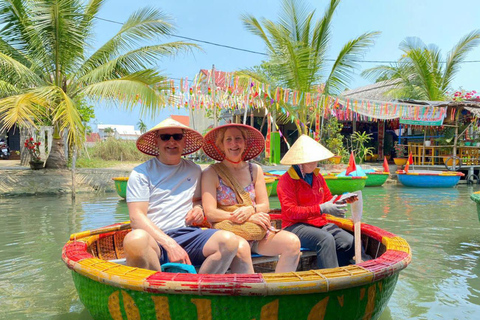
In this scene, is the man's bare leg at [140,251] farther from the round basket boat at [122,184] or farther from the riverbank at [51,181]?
the riverbank at [51,181]

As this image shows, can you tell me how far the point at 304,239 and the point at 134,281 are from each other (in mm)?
1442

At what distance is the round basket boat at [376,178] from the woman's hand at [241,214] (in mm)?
10294

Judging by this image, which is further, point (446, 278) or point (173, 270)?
point (446, 278)

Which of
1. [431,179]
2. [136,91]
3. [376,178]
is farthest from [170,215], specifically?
[431,179]

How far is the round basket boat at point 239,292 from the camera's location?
6.07ft

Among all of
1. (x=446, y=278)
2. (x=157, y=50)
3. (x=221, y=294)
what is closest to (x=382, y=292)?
(x=221, y=294)

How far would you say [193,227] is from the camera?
2.68 meters

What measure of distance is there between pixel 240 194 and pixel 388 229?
4.23 meters

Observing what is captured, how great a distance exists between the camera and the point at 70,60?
33.3 ft

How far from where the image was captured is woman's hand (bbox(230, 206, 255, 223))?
262 centimetres

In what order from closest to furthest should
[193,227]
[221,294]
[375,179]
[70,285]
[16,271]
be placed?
[221,294]
[193,227]
[70,285]
[16,271]
[375,179]

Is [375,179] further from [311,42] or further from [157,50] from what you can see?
[157,50]

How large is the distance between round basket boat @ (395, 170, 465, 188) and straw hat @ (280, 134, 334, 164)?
10.4m

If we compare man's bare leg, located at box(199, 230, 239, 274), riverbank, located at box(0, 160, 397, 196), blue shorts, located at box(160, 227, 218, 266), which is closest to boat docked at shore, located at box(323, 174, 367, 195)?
riverbank, located at box(0, 160, 397, 196)
